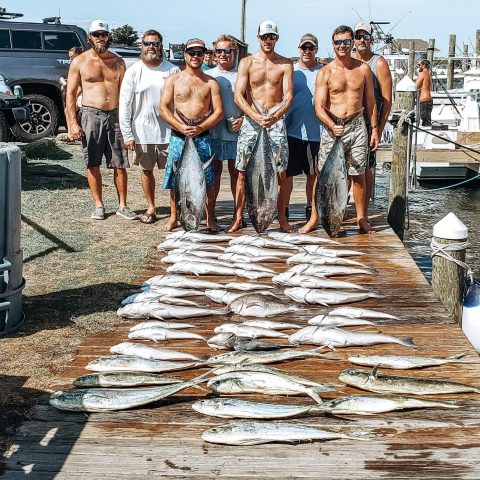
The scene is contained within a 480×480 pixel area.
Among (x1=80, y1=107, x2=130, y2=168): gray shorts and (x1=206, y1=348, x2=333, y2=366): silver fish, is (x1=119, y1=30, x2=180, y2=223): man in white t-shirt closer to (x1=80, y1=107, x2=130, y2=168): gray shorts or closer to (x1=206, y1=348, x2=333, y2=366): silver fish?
(x1=80, y1=107, x2=130, y2=168): gray shorts

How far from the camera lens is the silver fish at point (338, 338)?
4957 mm

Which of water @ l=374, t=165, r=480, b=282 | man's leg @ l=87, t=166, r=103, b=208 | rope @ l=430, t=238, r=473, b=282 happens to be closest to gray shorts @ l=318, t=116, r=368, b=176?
rope @ l=430, t=238, r=473, b=282

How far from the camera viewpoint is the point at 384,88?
8.11 meters

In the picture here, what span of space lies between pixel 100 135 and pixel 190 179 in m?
Answer: 1.64

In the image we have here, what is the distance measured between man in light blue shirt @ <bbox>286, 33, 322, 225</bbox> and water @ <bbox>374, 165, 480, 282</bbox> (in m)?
4.14

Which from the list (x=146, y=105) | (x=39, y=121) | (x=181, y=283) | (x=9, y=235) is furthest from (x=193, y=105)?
(x=39, y=121)

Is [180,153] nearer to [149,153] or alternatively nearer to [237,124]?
[237,124]

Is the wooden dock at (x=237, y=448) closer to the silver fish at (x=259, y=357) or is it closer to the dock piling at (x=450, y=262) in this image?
the silver fish at (x=259, y=357)

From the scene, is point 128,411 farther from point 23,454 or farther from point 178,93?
point 178,93

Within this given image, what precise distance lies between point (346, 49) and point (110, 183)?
5607mm

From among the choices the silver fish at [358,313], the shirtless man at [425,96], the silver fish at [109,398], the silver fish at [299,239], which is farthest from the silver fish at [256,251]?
the shirtless man at [425,96]

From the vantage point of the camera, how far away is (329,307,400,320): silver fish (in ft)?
18.0

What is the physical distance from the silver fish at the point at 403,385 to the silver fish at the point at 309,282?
189cm

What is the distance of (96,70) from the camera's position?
8.54m
